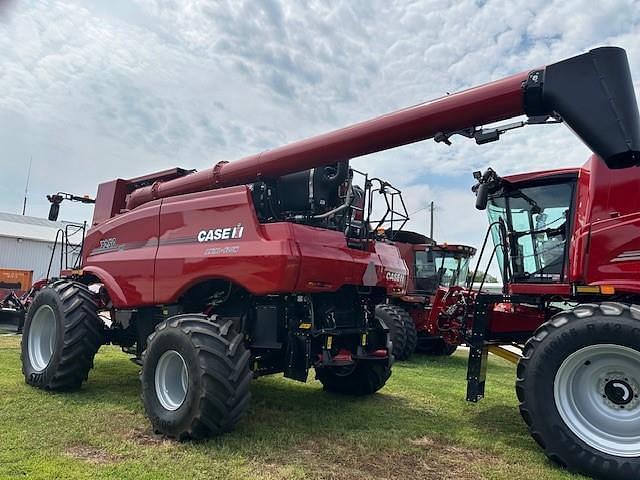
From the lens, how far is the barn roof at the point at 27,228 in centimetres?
2958

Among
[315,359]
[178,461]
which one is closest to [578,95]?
[315,359]

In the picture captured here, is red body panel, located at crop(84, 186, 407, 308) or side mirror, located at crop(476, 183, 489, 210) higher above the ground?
side mirror, located at crop(476, 183, 489, 210)

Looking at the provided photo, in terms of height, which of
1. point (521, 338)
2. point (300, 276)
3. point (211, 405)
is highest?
point (300, 276)

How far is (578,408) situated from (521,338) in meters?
1.60

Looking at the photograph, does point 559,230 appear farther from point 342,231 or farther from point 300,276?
point 300,276

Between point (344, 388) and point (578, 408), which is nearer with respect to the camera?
point (578, 408)

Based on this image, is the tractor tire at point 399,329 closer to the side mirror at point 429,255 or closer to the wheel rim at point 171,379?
the side mirror at point 429,255

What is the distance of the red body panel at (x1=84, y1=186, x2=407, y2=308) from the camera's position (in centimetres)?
501

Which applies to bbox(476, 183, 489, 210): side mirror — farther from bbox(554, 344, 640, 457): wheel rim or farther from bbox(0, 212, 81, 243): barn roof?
bbox(0, 212, 81, 243): barn roof

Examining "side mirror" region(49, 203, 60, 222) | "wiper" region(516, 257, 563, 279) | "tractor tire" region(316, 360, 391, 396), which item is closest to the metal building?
"side mirror" region(49, 203, 60, 222)

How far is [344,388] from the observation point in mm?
6996

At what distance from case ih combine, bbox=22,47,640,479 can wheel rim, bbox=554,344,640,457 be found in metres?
0.01

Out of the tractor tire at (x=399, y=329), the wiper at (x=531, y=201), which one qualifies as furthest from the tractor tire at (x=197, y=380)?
the tractor tire at (x=399, y=329)

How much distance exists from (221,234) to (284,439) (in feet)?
6.78
